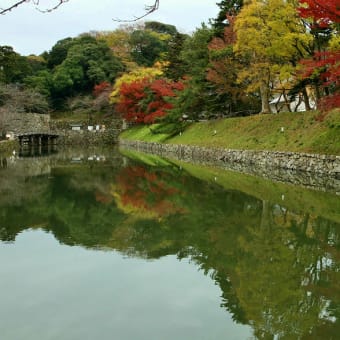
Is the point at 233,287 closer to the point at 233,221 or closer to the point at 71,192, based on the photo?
the point at 233,221

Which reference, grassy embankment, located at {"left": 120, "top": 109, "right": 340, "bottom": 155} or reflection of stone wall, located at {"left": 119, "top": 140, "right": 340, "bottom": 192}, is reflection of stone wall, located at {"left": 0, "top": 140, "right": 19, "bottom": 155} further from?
reflection of stone wall, located at {"left": 119, "top": 140, "right": 340, "bottom": 192}

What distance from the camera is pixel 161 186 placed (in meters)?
17.6

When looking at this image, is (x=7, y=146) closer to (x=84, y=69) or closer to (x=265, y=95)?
(x=265, y=95)

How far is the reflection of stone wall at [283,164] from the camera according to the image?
17.2 metres

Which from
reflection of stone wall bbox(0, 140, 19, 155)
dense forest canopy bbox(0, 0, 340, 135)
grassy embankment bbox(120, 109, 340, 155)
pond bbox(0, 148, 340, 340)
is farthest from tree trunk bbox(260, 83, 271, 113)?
reflection of stone wall bbox(0, 140, 19, 155)

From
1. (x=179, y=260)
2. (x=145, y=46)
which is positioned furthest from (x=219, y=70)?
(x=145, y=46)

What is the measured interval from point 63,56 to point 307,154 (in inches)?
2322

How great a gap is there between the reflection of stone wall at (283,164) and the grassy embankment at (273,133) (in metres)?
0.38

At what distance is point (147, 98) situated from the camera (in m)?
44.9

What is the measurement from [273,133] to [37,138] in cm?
4049

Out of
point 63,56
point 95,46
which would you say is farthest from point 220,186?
point 63,56

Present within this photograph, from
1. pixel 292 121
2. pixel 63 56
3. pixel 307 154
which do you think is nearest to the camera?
pixel 307 154

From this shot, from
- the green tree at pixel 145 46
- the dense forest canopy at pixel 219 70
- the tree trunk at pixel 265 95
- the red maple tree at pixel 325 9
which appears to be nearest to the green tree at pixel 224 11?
the dense forest canopy at pixel 219 70

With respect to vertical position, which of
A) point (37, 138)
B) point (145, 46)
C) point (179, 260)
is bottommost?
point (179, 260)
